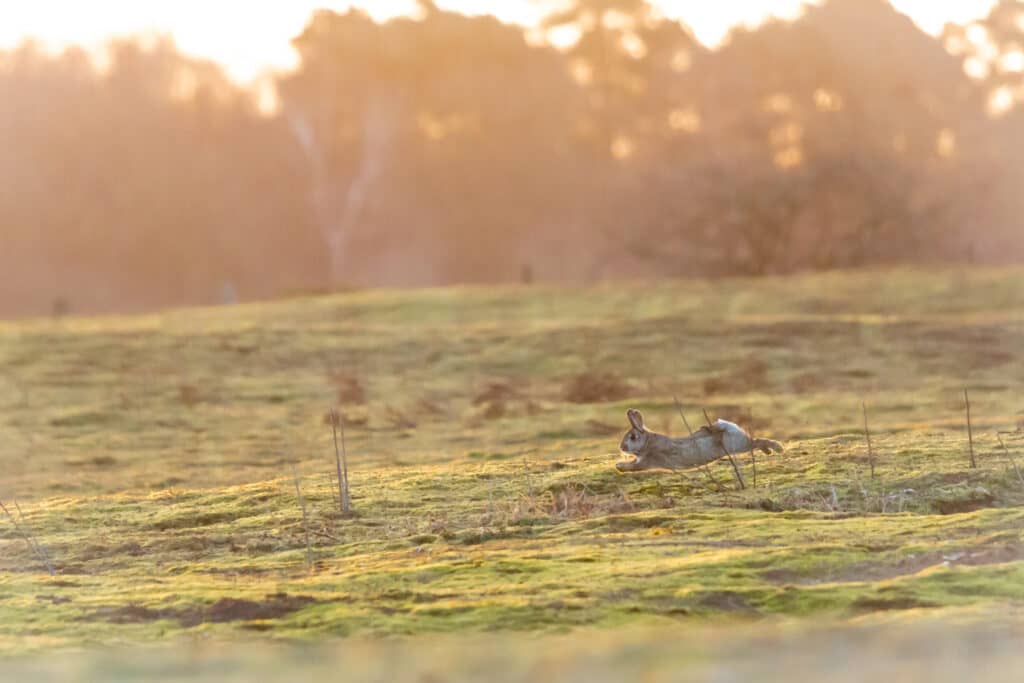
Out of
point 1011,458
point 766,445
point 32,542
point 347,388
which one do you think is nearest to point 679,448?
point 766,445

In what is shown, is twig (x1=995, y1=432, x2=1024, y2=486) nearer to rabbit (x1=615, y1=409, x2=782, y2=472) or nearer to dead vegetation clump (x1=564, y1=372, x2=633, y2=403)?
rabbit (x1=615, y1=409, x2=782, y2=472)

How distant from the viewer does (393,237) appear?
2191 inches

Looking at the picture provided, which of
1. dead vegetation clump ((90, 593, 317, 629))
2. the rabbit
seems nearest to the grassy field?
dead vegetation clump ((90, 593, 317, 629))

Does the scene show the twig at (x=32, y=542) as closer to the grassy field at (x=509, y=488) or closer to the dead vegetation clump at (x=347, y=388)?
the grassy field at (x=509, y=488)

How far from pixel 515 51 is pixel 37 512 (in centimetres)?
4198

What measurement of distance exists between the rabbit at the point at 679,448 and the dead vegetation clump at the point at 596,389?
1059cm

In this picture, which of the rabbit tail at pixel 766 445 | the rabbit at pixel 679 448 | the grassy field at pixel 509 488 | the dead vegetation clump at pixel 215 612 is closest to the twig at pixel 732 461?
Result: the rabbit at pixel 679 448

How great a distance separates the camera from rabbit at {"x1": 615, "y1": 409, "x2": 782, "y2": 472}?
1270 cm

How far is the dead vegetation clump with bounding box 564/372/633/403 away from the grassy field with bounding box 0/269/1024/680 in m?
0.09

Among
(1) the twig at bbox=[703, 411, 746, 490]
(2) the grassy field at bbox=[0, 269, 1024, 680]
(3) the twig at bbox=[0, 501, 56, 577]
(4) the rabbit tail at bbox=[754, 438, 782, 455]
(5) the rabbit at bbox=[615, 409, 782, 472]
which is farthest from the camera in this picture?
(4) the rabbit tail at bbox=[754, 438, 782, 455]

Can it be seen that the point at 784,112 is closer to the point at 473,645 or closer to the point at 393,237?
the point at 393,237

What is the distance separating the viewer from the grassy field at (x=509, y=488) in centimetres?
880

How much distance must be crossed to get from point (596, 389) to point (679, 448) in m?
11.8

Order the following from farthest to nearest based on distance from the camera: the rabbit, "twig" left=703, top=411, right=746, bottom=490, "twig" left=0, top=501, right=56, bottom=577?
1. the rabbit
2. "twig" left=703, top=411, right=746, bottom=490
3. "twig" left=0, top=501, right=56, bottom=577
